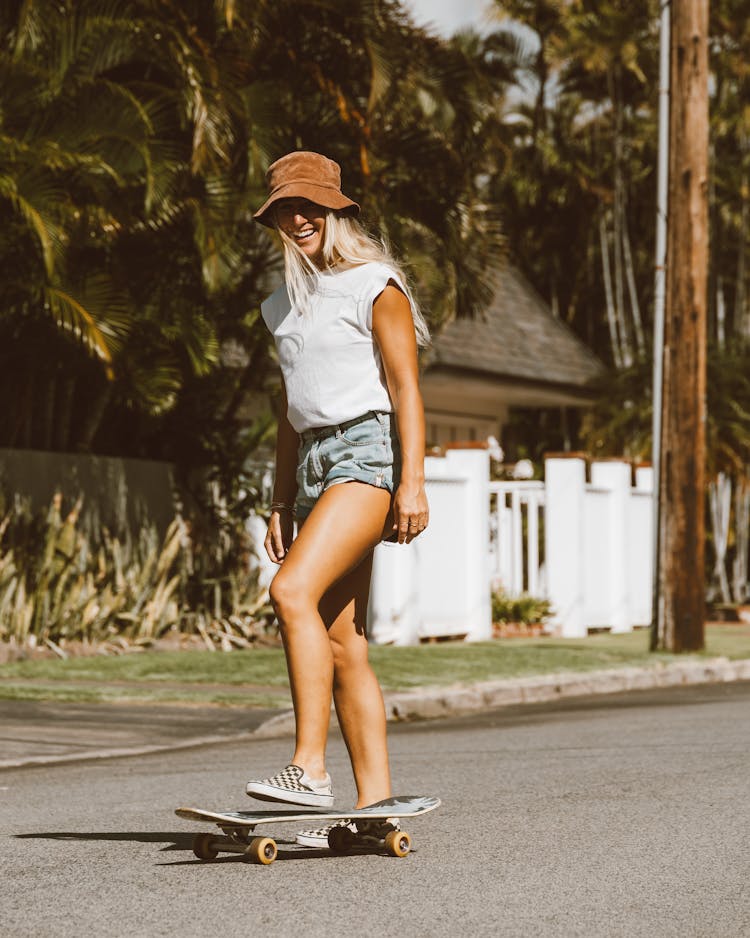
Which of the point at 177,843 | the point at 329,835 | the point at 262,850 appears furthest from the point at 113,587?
the point at 262,850

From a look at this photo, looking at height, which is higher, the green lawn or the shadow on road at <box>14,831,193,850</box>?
the green lawn

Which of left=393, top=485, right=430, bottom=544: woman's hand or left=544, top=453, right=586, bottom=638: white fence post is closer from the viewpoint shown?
left=393, top=485, right=430, bottom=544: woman's hand

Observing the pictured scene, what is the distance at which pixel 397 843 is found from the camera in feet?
19.6

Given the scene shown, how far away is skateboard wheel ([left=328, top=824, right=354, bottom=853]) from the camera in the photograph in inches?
239

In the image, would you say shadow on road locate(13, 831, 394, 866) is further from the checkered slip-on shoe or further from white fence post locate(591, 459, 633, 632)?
white fence post locate(591, 459, 633, 632)

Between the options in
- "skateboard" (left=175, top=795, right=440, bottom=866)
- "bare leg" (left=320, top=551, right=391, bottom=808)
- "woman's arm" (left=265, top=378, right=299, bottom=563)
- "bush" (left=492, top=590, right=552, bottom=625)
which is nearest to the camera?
"skateboard" (left=175, top=795, right=440, bottom=866)

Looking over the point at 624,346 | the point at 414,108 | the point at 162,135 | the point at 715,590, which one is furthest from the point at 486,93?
the point at 624,346

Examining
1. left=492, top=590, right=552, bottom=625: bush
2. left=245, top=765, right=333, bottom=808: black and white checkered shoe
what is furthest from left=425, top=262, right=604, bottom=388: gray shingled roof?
left=245, top=765, right=333, bottom=808: black and white checkered shoe

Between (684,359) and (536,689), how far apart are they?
14.3 feet

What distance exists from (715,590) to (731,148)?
12508 millimetres

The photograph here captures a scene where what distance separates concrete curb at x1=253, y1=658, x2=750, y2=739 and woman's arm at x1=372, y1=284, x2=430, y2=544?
5.37 m

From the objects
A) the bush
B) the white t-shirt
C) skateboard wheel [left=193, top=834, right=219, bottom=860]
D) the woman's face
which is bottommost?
skateboard wheel [left=193, top=834, right=219, bottom=860]

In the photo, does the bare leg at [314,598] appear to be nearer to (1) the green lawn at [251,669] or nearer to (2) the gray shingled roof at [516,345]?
(1) the green lawn at [251,669]

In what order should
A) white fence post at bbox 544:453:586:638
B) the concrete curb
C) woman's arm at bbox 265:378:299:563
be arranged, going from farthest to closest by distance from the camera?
1. white fence post at bbox 544:453:586:638
2. the concrete curb
3. woman's arm at bbox 265:378:299:563
